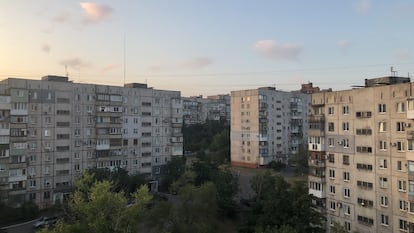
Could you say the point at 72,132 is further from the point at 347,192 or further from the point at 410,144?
the point at 410,144

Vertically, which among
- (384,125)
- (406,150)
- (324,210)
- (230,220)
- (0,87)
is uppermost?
(0,87)

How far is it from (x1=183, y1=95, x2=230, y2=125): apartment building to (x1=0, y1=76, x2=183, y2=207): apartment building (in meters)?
43.0

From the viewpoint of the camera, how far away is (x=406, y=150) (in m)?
27.2

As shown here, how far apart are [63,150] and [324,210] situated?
29.8m

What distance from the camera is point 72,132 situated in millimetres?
46281

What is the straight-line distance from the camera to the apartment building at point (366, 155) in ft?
90.2

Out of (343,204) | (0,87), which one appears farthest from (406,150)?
(0,87)

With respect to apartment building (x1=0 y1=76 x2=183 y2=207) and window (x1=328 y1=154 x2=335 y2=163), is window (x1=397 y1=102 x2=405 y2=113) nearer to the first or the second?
window (x1=328 y1=154 x2=335 y2=163)

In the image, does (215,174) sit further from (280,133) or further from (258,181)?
(280,133)

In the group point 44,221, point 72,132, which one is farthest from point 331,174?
point 72,132

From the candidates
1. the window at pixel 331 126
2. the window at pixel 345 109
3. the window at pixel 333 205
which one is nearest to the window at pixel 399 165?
the window at pixel 345 109

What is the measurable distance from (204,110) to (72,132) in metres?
62.8

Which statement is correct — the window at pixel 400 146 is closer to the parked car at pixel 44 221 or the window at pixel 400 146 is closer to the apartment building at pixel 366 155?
the apartment building at pixel 366 155

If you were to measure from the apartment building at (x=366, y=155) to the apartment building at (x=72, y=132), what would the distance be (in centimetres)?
2600
